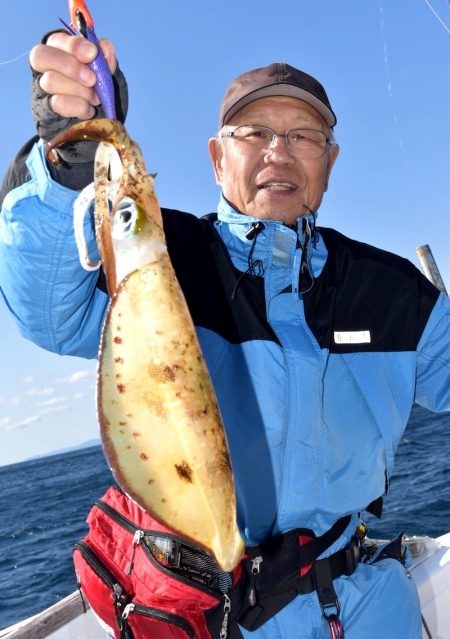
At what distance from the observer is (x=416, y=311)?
3.13m

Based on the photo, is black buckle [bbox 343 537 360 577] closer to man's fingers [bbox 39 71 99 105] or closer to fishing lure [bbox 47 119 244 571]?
fishing lure [bbox 47 119 244 571]

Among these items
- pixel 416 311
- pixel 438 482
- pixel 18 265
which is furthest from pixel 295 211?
pixel 438 482

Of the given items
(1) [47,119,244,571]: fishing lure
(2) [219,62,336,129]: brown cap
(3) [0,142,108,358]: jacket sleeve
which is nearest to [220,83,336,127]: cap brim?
(2) [219,62,336,129]: brown cap

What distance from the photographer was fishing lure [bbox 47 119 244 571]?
4.33 feet

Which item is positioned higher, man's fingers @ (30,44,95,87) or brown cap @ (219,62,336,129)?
brown cap @ (219,62,336,129)

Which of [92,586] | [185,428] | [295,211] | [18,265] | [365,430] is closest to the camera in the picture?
[185,428]

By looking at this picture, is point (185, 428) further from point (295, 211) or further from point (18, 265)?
point (295, 211)

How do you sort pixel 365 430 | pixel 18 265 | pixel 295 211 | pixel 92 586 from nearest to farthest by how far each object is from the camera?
1. pixel 18 265
2. pixel 92 586
3. pixel 365 430
4. pixel 295 211

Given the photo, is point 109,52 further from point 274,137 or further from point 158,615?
point 158,615

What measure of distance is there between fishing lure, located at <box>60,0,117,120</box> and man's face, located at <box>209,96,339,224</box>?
1501 mm

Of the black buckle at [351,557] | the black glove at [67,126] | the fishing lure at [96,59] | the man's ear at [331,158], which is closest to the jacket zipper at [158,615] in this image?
the black buckle at [351,557]

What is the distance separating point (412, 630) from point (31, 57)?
3124mm

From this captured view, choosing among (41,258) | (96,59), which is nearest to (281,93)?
(96,59)

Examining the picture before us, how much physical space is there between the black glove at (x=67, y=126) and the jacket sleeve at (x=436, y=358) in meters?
2.16
